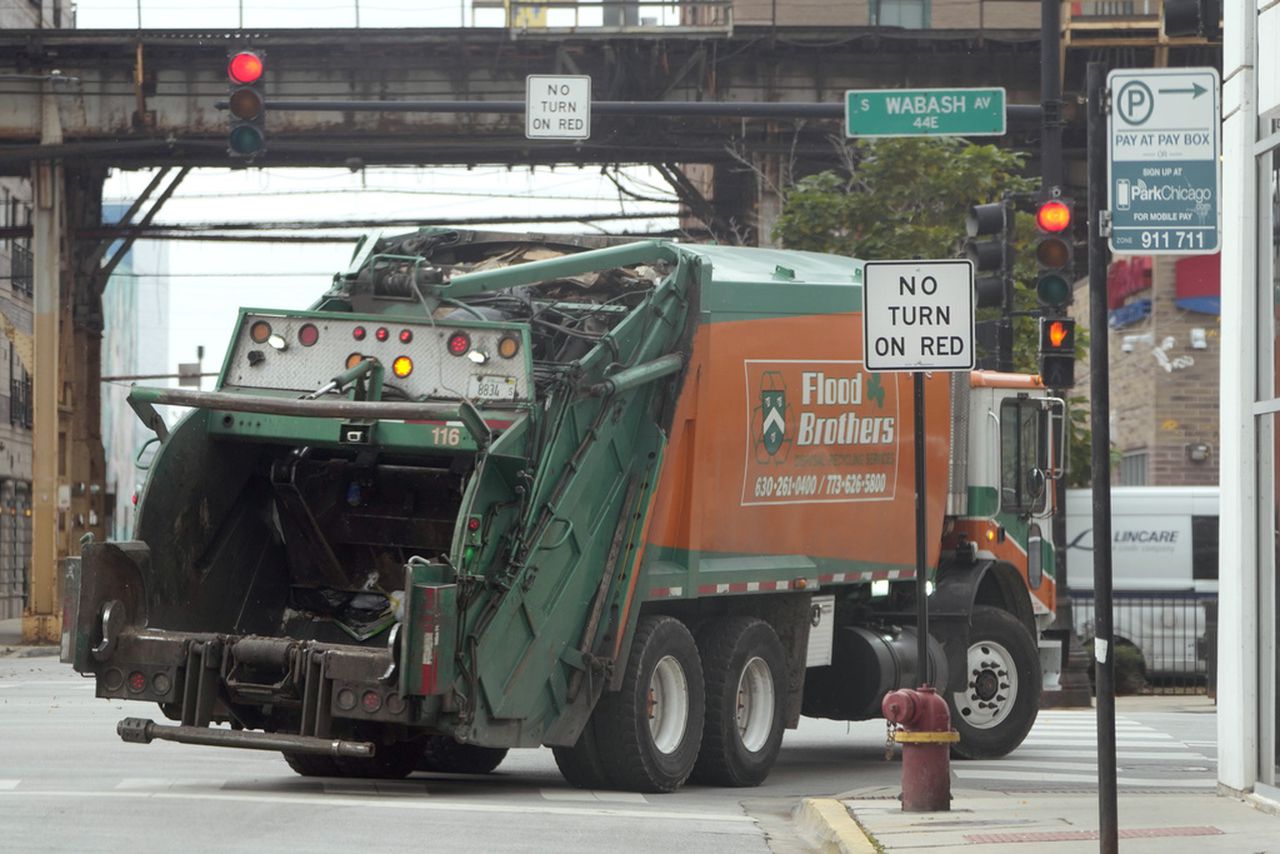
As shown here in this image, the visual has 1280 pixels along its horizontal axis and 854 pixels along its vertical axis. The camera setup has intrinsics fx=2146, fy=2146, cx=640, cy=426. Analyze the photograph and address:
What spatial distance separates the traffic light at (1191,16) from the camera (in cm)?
1142

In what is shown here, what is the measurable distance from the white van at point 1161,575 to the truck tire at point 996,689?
361 inches

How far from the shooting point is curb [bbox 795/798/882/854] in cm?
982

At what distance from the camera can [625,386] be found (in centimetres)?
1207

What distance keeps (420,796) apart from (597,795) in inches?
41.1

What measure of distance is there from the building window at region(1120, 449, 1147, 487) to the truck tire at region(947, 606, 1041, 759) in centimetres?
2142

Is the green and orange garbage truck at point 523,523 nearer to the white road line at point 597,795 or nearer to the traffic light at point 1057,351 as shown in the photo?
the white road line at point 597,795

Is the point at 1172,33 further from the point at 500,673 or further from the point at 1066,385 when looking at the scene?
the point at 1066,385

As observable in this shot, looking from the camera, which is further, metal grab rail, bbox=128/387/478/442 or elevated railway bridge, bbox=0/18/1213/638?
elevated railway bridge, bbox=0/18/1213/638

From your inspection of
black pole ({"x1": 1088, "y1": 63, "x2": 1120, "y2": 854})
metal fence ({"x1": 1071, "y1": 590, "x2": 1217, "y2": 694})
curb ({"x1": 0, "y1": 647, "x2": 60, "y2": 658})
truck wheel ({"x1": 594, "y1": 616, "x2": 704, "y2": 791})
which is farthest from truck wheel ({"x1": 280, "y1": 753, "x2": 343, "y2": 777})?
curb ({"x1": 0, "y1": 647, "x2": 60, "y2": 658})

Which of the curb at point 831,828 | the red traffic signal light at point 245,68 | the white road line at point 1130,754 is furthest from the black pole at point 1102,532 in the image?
the red traffic signal light at point 245,68

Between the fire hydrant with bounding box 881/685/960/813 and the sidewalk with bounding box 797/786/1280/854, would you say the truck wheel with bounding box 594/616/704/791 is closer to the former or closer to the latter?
the sidewalk with bounding box 797/786/1280/854

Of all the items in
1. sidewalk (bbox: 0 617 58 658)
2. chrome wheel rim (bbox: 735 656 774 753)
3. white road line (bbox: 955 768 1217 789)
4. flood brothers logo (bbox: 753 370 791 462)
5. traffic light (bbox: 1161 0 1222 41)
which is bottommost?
sidewalk (bbox: 0 617 58 658)

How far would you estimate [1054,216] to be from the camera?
1912cm

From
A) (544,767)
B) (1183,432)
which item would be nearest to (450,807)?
(544,767)
